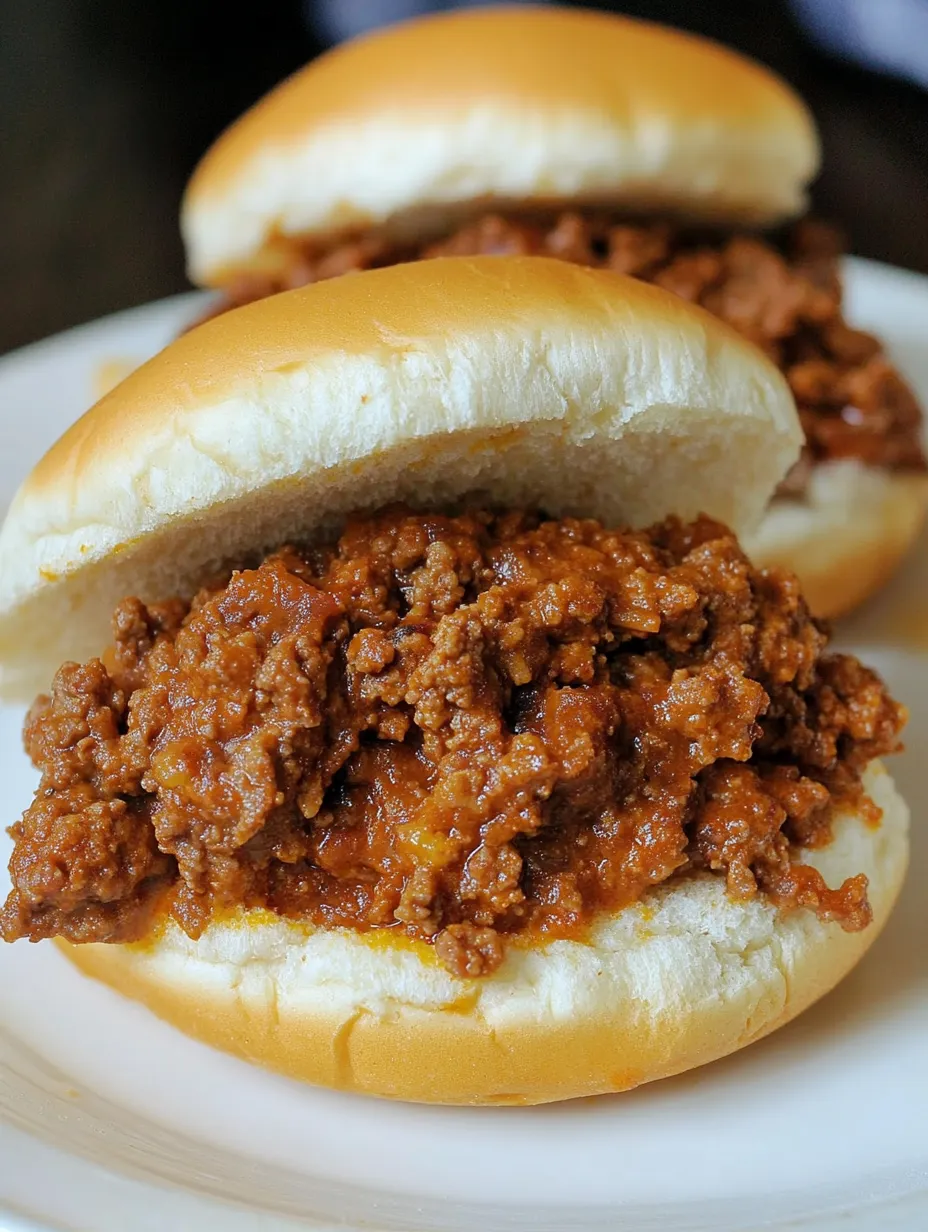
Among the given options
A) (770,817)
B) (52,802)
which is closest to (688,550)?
(770,817)

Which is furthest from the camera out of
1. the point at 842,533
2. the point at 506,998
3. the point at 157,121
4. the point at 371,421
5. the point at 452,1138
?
the point at 157,121

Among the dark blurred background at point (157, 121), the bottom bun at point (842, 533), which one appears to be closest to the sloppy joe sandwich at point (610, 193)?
the bottom bun at point (842, 533)

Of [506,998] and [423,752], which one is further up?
[423,752]

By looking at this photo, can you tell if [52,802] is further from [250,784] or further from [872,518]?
[872,518]

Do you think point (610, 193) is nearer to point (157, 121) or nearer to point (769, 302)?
point (769, 302)

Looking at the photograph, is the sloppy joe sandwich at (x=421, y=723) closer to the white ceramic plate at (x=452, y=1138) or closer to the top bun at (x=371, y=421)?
the top bun at (x=371, y=421)

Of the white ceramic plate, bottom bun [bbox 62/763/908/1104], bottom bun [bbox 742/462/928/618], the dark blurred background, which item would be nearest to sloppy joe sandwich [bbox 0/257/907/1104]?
bottom bun [bbox 62/763/908/1104]

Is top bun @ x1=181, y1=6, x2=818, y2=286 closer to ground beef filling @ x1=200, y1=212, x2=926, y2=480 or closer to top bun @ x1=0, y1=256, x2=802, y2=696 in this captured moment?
ground beef filling @ x1=200, y1=212, x2=926, y2=480

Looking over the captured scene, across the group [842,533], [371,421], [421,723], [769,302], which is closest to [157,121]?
[769,302]
